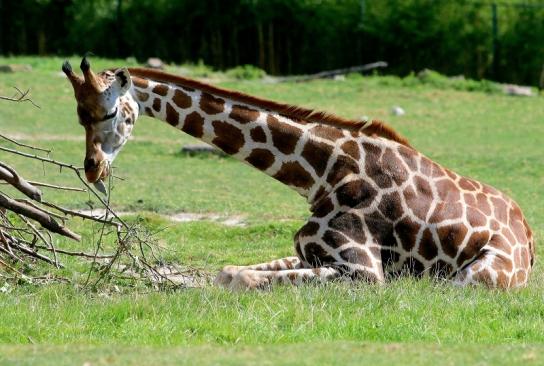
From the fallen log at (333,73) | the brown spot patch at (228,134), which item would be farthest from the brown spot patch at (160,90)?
the fallen log at (333,73)

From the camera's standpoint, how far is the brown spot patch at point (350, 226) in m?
9.09

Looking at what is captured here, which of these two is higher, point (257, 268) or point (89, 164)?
point (89, 164)

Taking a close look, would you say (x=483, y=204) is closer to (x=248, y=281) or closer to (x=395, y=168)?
(x=395, y=168)

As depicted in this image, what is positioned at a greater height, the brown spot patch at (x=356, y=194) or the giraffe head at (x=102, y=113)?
the giraffe head at (x=102, y=113)

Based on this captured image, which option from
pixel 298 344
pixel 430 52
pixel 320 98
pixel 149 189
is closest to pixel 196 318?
pixel 298 344

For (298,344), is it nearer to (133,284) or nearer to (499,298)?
(499,298)

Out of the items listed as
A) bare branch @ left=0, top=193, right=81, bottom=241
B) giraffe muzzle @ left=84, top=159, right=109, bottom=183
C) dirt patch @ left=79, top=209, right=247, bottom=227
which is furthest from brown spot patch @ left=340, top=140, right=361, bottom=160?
dirt patch @ left=79, top=209, right=247, bottom=227

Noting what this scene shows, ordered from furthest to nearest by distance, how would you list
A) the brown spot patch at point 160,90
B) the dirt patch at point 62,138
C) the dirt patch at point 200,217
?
the dirt patch at point 62,138, the dirt patch at point 200,217, the brown spot patch at point 160,90

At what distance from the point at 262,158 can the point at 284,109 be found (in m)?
0.42

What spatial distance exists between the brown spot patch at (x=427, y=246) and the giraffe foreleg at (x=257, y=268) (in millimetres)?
888

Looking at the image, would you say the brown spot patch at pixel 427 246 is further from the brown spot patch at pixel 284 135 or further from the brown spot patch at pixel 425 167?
the brown spot patch at pixel 284 135

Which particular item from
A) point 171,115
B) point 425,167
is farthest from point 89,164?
point 425,167

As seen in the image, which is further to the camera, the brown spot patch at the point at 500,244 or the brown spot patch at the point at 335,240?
the brown spot patch at the point at 500,244

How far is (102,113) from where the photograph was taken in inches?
356
